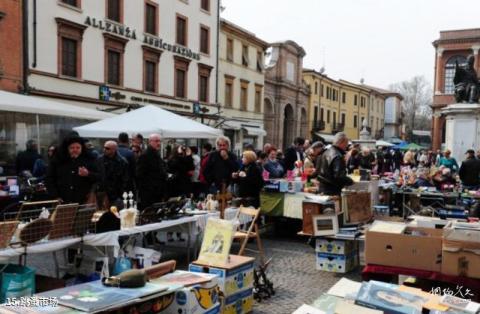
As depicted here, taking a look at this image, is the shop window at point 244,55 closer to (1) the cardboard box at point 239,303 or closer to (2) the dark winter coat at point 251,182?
(2) the dark winter coat at point 251,182

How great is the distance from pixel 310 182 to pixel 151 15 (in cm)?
1637

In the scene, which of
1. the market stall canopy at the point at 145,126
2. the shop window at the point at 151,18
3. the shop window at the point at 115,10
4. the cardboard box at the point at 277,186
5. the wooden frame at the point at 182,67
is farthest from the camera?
the wooden frame at the point at 182,67

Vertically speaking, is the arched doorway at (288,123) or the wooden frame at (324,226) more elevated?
the arched doorway at (288,123)

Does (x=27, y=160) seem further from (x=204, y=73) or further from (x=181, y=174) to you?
(x=204, y=73)

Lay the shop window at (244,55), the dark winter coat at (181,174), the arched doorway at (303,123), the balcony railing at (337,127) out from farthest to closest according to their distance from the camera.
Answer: the balcony railing at (337,127) → the arched doorway at (303,123) → the shop window at (244,55) → the dark winter coat at (181,174)

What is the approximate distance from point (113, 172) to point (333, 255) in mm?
3291

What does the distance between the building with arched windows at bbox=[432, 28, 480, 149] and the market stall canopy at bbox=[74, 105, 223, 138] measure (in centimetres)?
3392

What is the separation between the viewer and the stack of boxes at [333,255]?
6.81 meters

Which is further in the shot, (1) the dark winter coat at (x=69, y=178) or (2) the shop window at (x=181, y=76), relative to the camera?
(2) the shop window at (x=181, y=76)

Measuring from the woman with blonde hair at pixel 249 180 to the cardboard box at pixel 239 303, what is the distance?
327 cm

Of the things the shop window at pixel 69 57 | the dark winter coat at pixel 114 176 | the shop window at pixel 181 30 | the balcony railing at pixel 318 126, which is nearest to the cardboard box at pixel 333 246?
the dark winter coat at pixel 114 176

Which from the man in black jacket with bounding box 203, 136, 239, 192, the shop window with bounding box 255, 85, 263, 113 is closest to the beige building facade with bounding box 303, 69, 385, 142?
the shop window with bounding box 255, 85, 263, 113

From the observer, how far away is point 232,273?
482 centimetres

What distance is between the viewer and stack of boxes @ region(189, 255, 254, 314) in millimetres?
4727
